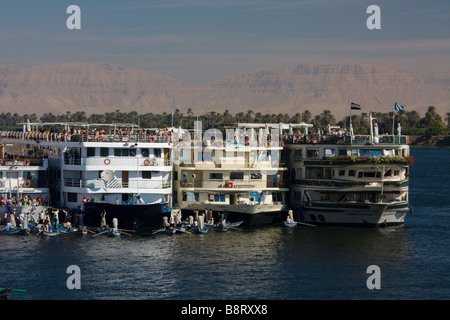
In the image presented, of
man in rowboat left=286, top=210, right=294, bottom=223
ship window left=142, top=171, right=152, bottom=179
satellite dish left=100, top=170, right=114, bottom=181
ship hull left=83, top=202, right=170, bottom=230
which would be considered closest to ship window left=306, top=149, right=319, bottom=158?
man in rowboat left=286, top=210, right=294, bottom=223

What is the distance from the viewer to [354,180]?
73562mm

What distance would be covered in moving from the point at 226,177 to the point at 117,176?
32.4ft

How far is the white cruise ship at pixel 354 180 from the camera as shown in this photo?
7325cm

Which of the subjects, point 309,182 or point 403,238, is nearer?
point 403,238

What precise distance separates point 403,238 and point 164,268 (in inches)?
890

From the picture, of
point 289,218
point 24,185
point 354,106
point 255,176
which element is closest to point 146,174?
point 255,176

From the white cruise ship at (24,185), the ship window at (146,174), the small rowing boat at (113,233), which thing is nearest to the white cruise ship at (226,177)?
the ship window at (146,174)

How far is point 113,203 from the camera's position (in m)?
72.5

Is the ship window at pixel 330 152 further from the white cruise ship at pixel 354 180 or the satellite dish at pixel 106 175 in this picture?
the satellite dish at pixel 106 175

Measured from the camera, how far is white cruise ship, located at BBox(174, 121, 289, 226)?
75250mm

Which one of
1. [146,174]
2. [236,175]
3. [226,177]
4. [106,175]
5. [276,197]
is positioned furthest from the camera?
[276,197]

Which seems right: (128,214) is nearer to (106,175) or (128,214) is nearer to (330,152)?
(106,175)
